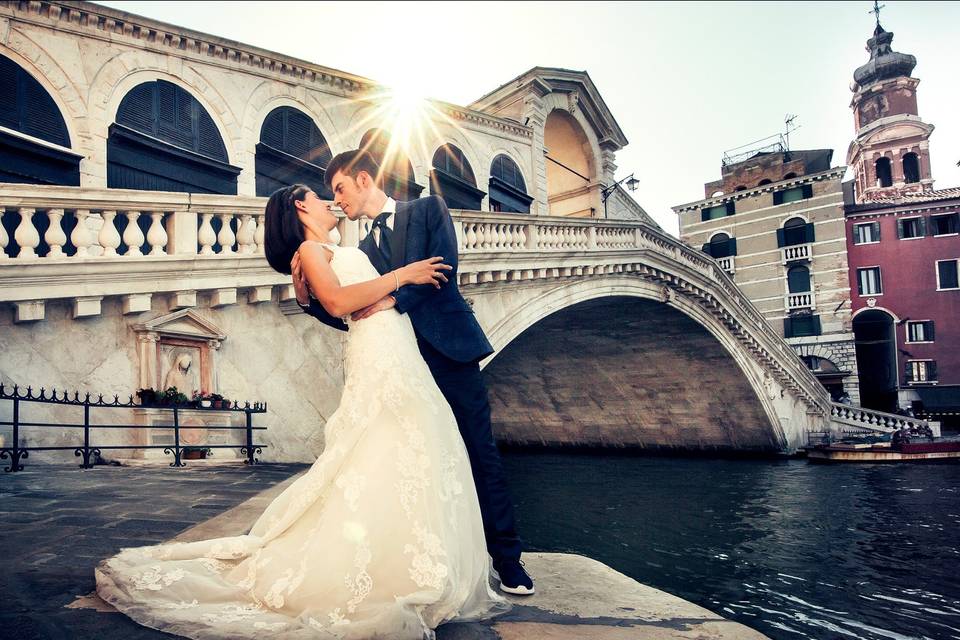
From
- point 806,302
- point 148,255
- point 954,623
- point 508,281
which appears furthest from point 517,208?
point 806,302

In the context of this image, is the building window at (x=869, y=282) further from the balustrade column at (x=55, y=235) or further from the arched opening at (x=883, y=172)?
the balustrade column at (x=55, y=235)

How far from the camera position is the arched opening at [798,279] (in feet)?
85.3

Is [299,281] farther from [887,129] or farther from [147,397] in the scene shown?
[887,129]

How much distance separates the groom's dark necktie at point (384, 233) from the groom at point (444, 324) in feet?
0.07

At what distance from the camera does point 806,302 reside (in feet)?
84.5

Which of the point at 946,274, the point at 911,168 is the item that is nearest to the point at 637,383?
the point at 946,274

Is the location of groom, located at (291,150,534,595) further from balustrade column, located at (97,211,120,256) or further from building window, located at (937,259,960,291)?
building window, located at (937,259,960,291)

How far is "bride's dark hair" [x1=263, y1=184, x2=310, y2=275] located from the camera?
253 centimetres

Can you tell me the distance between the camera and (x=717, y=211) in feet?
93.4

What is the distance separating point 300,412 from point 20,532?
452 cm

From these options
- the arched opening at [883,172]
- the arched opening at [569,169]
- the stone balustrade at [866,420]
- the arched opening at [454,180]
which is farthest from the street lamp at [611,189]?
the arched opening at [883,172]

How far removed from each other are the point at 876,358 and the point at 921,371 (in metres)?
2.00

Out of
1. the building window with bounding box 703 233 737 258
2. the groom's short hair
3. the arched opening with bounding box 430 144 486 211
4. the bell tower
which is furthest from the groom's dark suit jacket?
the bell tower

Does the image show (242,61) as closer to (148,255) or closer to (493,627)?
(148,255)
